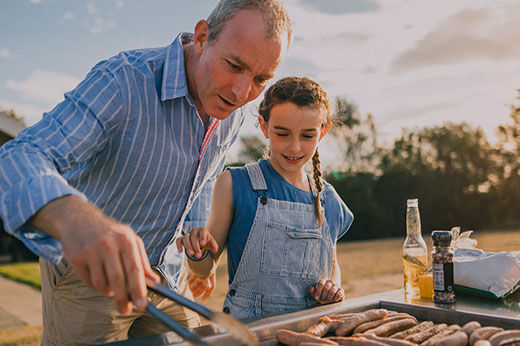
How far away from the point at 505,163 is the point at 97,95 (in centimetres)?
3813

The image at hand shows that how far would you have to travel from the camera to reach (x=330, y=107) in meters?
2.84

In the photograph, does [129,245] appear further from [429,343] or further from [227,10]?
[227,10]

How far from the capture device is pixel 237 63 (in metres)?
1.83


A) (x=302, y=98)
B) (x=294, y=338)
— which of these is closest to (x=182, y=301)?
(x=294, y=338)

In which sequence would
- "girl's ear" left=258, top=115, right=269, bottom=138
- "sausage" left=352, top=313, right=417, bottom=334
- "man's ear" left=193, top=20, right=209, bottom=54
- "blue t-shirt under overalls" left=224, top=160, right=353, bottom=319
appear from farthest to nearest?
"girl's ear" left=258, top=115, right=269, bottom=138, "blue t-shirt under overalls" left=224, top=160, right=353, bottom=319, "man's ear" left=193, top=20, right=209, bottom=54, "sausage" left=352, top=313, right=417, bottom=334

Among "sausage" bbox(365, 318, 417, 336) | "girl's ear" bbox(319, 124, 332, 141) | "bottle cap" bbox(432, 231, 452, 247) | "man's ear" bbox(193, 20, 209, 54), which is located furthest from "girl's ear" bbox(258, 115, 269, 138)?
"sausage" bbox(365, 318, 417, 336)

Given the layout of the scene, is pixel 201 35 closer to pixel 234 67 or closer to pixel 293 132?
pixel 234 67

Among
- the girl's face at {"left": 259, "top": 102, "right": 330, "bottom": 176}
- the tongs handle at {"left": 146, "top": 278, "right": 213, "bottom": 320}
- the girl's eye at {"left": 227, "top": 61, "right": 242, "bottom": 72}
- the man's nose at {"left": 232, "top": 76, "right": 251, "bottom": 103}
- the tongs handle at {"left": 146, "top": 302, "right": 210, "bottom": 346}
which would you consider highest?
the girl's eye at {"left": 227, "top": 61, "right": 242, "bottom": 72}

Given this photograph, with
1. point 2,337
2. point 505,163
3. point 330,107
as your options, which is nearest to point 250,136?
point 505,163

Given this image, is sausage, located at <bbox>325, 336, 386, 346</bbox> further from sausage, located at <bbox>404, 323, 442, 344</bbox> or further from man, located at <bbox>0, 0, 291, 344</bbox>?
man, located at <bbox>0, 0, 291, 344</bbox>

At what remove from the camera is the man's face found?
1804 millimetres

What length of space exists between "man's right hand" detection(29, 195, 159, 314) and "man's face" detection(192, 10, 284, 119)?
103 centimetres

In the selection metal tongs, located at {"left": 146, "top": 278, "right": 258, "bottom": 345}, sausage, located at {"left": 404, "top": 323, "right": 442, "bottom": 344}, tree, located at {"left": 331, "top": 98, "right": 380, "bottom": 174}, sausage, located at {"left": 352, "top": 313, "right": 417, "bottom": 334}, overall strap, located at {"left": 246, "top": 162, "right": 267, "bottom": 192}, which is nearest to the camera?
metal tongs, located at {"left": 146, "top": 278, "right": 258, "bottom": 345}

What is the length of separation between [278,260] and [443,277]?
0.78 m
